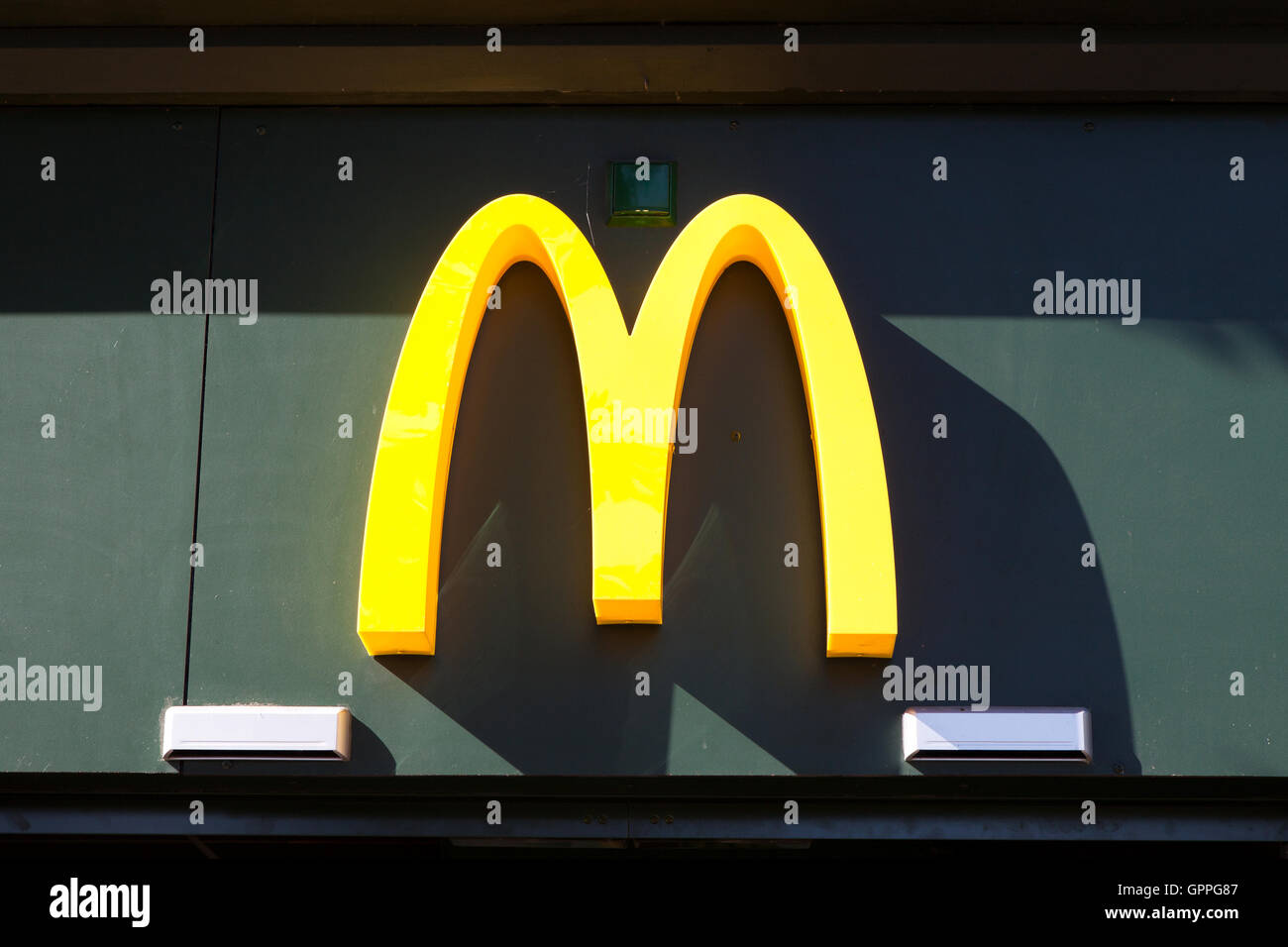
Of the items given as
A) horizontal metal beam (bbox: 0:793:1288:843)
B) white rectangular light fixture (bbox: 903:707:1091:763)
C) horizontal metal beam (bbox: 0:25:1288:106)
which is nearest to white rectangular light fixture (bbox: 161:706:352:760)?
horizontal metal beam (bbox: 0:793:1288:843)

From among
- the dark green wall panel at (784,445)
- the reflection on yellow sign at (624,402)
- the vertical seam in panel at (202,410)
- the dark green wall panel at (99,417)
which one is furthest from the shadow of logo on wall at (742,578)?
the dark green wall panel at (99,417)

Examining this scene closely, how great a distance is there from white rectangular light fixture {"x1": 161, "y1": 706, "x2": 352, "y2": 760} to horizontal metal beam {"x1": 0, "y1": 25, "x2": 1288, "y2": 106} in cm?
209

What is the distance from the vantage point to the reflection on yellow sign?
12.3ft

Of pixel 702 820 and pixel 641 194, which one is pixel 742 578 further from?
pixel 641 194

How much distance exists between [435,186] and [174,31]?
1.10 m

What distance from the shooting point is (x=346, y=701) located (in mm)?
3881

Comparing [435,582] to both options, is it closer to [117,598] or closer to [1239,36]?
[117,598]

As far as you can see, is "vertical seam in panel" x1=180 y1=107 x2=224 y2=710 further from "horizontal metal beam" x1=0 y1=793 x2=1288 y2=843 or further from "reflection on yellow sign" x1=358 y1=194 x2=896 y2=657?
"reflection on yellow sign" x1=358 y1=194 x2=896 y2=657

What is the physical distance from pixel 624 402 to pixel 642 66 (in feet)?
4.10

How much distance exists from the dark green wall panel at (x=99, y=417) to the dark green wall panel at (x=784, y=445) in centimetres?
13

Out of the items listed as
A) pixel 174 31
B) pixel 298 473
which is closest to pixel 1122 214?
pixel 298 473

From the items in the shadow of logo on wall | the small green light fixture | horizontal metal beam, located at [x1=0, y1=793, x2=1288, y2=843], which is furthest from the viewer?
the small green light fixture

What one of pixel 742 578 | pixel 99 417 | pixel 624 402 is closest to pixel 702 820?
pixel 742 578

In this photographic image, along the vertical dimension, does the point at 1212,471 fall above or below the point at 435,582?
above
